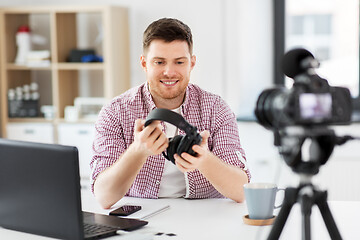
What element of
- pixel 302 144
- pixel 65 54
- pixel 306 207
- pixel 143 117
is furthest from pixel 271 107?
pixel 65 54

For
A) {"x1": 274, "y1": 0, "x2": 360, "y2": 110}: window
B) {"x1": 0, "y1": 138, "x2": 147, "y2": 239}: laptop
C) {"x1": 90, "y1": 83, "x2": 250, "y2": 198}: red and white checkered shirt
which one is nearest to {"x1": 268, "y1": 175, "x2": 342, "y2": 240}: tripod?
{"x1": 0, "y1": 138, "x2": 147, "y2": 239}: laptop

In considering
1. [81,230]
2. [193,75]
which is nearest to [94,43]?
[193,75]

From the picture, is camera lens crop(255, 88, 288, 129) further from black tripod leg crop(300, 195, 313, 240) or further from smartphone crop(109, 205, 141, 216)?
smartphone crop(109, 205, 141, 216)

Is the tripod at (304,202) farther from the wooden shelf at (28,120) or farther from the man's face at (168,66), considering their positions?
the wooden shelf at (28,120)

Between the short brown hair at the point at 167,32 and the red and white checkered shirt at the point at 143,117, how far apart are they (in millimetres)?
217

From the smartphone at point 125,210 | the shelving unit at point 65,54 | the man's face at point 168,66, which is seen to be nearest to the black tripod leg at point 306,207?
the smartphone at point 125,210

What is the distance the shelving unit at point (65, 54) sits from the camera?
3.70m

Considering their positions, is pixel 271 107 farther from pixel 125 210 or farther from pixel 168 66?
pixel 168 66

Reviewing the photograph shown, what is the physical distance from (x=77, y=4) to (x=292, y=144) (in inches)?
123

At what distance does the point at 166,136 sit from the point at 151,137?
25cm

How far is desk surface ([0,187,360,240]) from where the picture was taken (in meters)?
1.48

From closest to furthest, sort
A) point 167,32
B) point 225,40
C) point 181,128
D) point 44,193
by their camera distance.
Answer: point 44,193, point 181,128, point 167,32, point 225,40

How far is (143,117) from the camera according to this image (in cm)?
211

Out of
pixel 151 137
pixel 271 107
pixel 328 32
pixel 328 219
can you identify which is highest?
pixel 328 32
